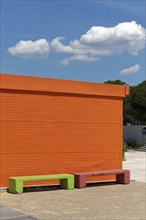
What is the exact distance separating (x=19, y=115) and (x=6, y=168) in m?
1.57

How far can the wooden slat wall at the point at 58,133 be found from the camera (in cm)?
1309

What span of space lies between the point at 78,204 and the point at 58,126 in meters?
3.73

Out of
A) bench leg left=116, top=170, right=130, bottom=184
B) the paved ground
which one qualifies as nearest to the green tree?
bench leg left=116, top=170, right=130, bottom=184

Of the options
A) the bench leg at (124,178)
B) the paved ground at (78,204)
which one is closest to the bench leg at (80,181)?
the paved ground at (78,204)

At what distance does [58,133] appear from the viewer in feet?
46.4

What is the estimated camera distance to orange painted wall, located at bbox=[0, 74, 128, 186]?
13.1m

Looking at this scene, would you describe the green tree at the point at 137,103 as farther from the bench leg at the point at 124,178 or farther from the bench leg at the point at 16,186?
the bench leg at the point at 16,186

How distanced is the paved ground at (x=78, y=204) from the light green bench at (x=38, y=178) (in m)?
0.21

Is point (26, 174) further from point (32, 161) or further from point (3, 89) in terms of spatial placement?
point (3, 89)

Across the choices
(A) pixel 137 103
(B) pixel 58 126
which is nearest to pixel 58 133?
(B) pixel 58 126

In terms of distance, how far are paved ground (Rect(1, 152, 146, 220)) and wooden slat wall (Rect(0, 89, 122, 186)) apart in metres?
0.90

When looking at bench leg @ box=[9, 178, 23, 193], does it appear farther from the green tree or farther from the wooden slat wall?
the green tree

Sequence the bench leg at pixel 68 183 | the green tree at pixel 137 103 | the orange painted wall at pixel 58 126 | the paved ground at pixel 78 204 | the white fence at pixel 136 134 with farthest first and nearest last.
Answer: the green tree at pixel 137 103, the white fence at pixel 136 134, the bench leg at pixel 68 183, the orange painted wall at pixel 58 126, the paved ground at pixel 78 204

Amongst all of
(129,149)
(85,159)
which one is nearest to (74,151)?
(85,159)
